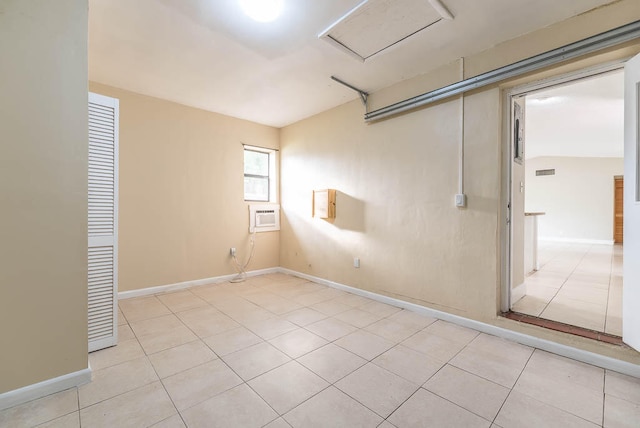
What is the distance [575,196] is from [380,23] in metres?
10.2

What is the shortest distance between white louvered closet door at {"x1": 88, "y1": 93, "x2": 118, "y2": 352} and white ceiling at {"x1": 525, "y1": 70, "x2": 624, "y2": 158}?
12.9 feet

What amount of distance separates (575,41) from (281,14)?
2252 mm

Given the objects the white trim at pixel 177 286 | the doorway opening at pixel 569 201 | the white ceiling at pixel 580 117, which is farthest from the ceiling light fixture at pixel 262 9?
the white trim at pixel 177 286

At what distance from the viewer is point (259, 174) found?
4961mm

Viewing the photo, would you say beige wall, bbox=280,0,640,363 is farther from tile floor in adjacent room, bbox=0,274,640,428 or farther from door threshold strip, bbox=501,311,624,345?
tile floor in adjacent room, bbox=0,274,640,428

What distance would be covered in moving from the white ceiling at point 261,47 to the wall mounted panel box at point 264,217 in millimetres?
1837

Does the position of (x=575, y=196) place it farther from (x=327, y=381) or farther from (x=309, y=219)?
(x=327, y=381)

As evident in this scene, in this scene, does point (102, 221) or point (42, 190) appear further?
point (102, 221)

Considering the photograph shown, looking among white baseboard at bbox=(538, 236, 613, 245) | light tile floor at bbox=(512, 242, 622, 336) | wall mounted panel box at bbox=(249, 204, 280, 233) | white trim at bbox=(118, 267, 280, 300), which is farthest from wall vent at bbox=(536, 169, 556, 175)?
white trim at bbox=(118, 267, 280, 300)

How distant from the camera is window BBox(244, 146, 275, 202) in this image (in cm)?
477

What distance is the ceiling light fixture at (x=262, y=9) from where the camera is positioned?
6.40 ft

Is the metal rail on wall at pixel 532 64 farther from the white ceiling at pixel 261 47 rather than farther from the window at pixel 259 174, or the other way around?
the window at pixel 259 174

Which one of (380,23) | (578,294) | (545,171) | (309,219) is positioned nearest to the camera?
(380,23)

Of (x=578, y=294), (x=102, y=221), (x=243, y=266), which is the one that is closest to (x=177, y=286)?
(x=243, y=266)
